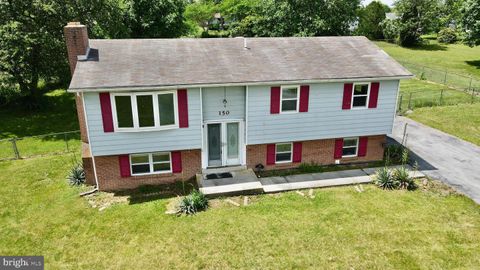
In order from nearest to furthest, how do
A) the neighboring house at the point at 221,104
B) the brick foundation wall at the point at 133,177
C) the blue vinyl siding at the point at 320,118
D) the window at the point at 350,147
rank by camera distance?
the neighboring house at the point at 221,104
the brick foundation wall at the point at 133,177
the blue vinyl siding at the point at 320,118
the window at the point at 350,147

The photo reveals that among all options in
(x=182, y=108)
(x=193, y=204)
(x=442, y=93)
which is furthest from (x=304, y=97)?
(x=442, y=93)

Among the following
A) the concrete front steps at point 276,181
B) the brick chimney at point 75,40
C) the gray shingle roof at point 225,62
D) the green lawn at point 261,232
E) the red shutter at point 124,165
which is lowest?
the green lawn at point 261,232

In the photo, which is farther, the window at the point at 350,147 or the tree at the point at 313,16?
the tree at the point at 313,16

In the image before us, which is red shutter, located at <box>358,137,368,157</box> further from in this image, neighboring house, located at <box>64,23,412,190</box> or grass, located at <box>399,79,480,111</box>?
grass, located at <box>399,79,480,111</box>

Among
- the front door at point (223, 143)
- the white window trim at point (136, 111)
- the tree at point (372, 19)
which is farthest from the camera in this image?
the tree at point (372, 19)

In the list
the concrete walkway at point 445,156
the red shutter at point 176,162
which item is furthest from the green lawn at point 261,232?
the red shutter at point 176,162

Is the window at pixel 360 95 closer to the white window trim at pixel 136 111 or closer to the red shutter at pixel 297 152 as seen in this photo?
the red shutter at pixel 297 152

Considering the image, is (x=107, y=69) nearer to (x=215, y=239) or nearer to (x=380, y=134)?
(x=215, y=239)
